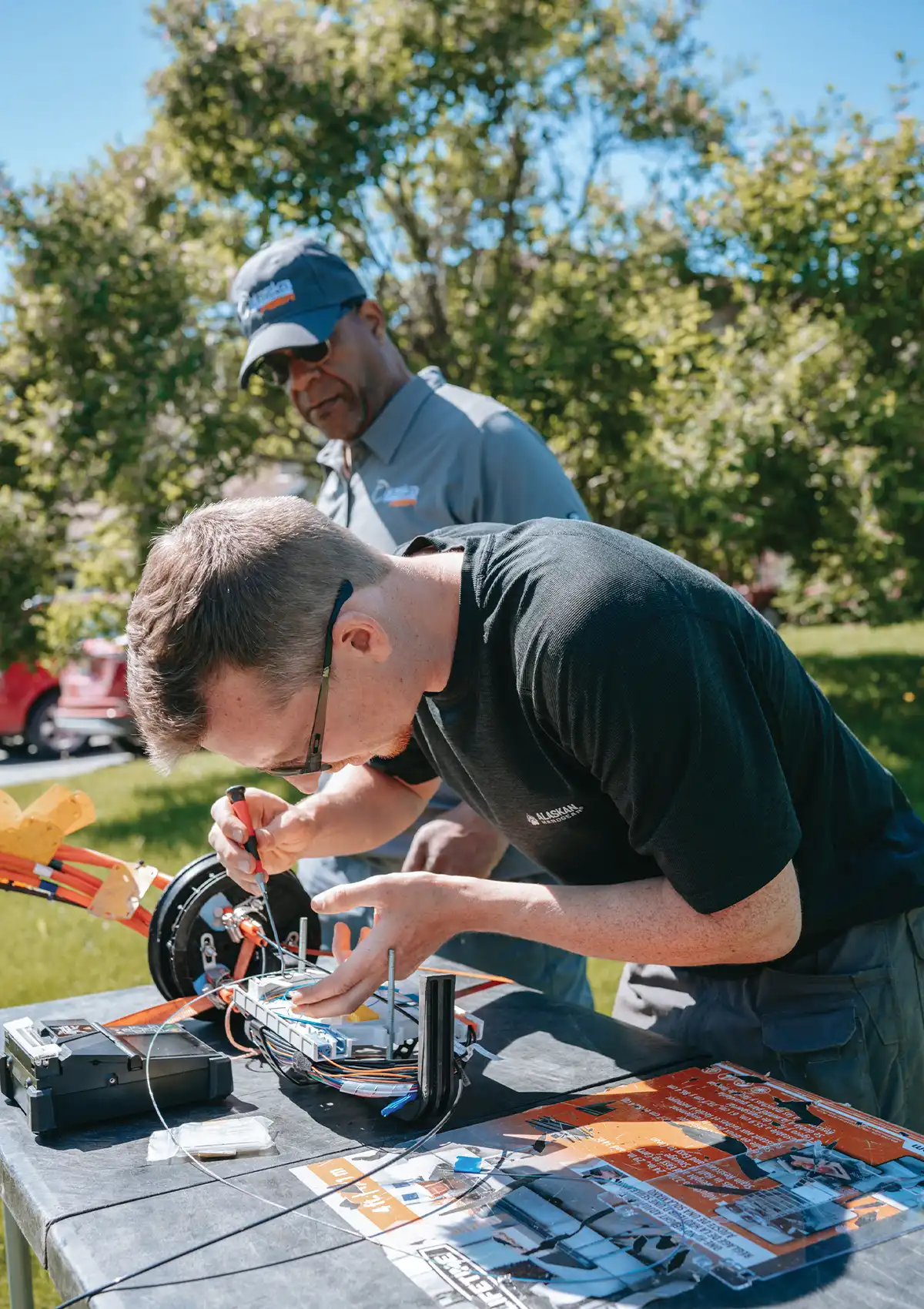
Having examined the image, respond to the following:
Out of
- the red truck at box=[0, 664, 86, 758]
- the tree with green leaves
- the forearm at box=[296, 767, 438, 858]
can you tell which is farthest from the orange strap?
the red truck at box=[0, 664, 86, 758]

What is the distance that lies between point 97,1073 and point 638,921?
771mm

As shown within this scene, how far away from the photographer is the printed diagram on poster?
3.91 feet

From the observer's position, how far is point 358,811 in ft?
6.89

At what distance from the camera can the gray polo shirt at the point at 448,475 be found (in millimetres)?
2500

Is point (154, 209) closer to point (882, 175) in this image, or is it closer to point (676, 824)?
point (882, 175)

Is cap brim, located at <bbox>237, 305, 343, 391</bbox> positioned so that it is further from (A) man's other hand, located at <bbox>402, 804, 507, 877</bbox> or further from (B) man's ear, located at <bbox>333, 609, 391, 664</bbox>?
(B) man's ear, located at <bbox>333, 609, 391, 664</bbox>

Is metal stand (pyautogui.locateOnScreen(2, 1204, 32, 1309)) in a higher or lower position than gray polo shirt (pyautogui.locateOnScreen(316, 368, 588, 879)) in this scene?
lower

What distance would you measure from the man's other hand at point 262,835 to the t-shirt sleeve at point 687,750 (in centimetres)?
73

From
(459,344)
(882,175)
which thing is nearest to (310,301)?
(459,344)

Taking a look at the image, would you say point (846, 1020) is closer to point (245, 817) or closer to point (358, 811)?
point (358, 811)

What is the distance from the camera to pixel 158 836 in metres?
6.37

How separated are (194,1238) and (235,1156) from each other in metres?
0.21

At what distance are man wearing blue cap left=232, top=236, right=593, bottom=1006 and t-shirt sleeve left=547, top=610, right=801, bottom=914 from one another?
1.06m

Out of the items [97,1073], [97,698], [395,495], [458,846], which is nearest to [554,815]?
[458,846]
